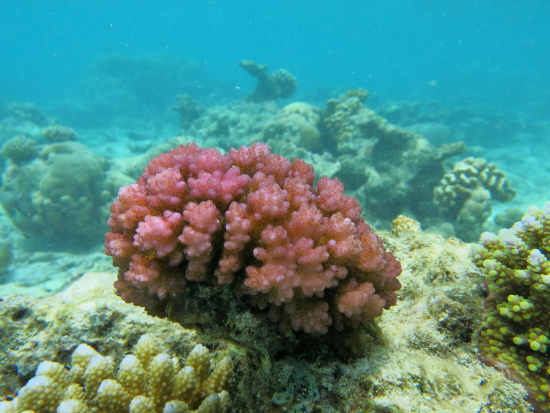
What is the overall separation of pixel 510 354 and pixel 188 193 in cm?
245

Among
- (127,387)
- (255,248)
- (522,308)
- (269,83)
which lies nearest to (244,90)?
(269,83)

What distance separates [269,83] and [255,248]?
2009 centimetres

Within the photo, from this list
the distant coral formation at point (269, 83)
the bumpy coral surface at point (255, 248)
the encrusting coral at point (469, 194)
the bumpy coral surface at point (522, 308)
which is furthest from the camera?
the distant coral formation at point (269, 83)

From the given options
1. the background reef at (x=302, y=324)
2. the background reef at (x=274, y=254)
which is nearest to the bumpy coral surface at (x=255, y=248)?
the background reef at (x=274, y=254)

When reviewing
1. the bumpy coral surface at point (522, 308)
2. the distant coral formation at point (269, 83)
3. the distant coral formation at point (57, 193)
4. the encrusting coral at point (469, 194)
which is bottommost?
the distant coral formation at point (57, 193)

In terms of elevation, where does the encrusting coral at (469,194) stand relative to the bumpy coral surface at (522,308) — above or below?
above

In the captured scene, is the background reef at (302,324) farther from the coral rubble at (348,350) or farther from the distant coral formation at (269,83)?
the distant coral formation at (269,83)

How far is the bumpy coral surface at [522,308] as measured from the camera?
174 centimetres

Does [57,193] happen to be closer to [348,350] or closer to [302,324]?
[302,324]

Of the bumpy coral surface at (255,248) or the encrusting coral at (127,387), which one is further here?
the encrusting coral at (127,387)

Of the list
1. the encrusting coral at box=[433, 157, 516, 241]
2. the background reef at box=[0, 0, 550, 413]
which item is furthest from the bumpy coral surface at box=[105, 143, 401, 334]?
the encrusting coral at box=[433, 157, 516, 241]

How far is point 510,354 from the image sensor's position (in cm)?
184

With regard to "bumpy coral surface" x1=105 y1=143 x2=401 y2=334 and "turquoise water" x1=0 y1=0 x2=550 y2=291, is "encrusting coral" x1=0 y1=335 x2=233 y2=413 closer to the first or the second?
"bumpy coral surface" x1=105 y1=143 x2=401 y2=334

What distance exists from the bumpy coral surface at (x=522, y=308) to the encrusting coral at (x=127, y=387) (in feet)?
6.35
